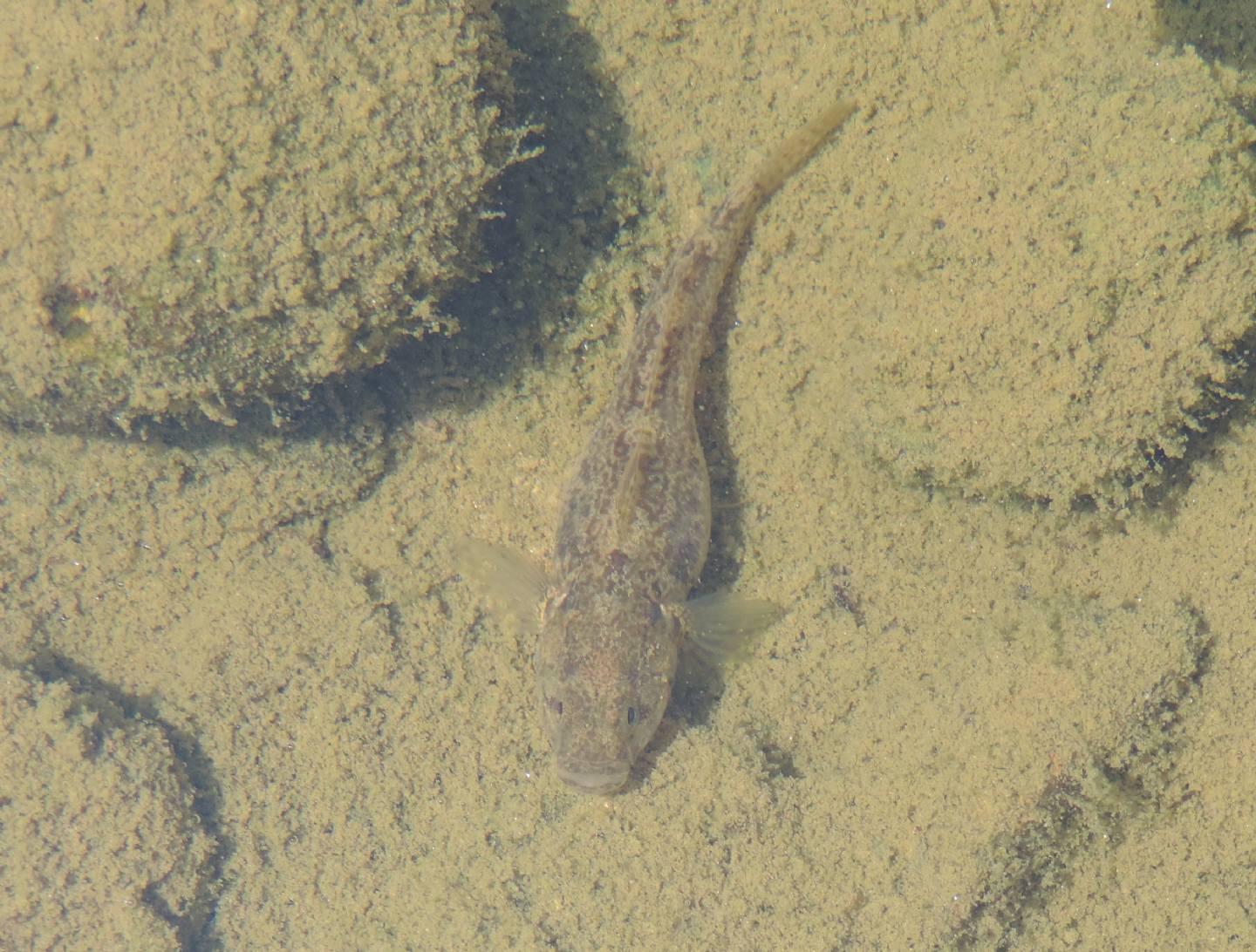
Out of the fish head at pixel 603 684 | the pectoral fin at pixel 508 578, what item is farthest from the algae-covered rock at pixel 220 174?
the fish head at pixel 603 684

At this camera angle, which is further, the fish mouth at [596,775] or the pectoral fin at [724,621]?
the pectoral fin at [724,621]

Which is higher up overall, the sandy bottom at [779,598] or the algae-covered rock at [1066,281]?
the algae-covered rock at [1066,281]

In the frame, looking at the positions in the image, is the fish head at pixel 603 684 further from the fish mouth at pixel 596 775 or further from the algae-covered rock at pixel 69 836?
the algae-covered rock at pixel 69 836

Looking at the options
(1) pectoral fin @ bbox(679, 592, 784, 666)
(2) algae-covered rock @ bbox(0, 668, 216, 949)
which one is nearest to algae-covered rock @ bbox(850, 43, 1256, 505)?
(1) pectoral fin @ bbox(679, 592, 784, 666)

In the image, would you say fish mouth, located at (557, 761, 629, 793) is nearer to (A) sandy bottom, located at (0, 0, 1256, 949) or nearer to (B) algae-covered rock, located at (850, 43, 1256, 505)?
(A) sandy bottom, located at (0, 0, 1256, 949)

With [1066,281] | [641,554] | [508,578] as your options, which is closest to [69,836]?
[508,578]

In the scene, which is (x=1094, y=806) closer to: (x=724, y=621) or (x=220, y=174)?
(x=724, y=621)
